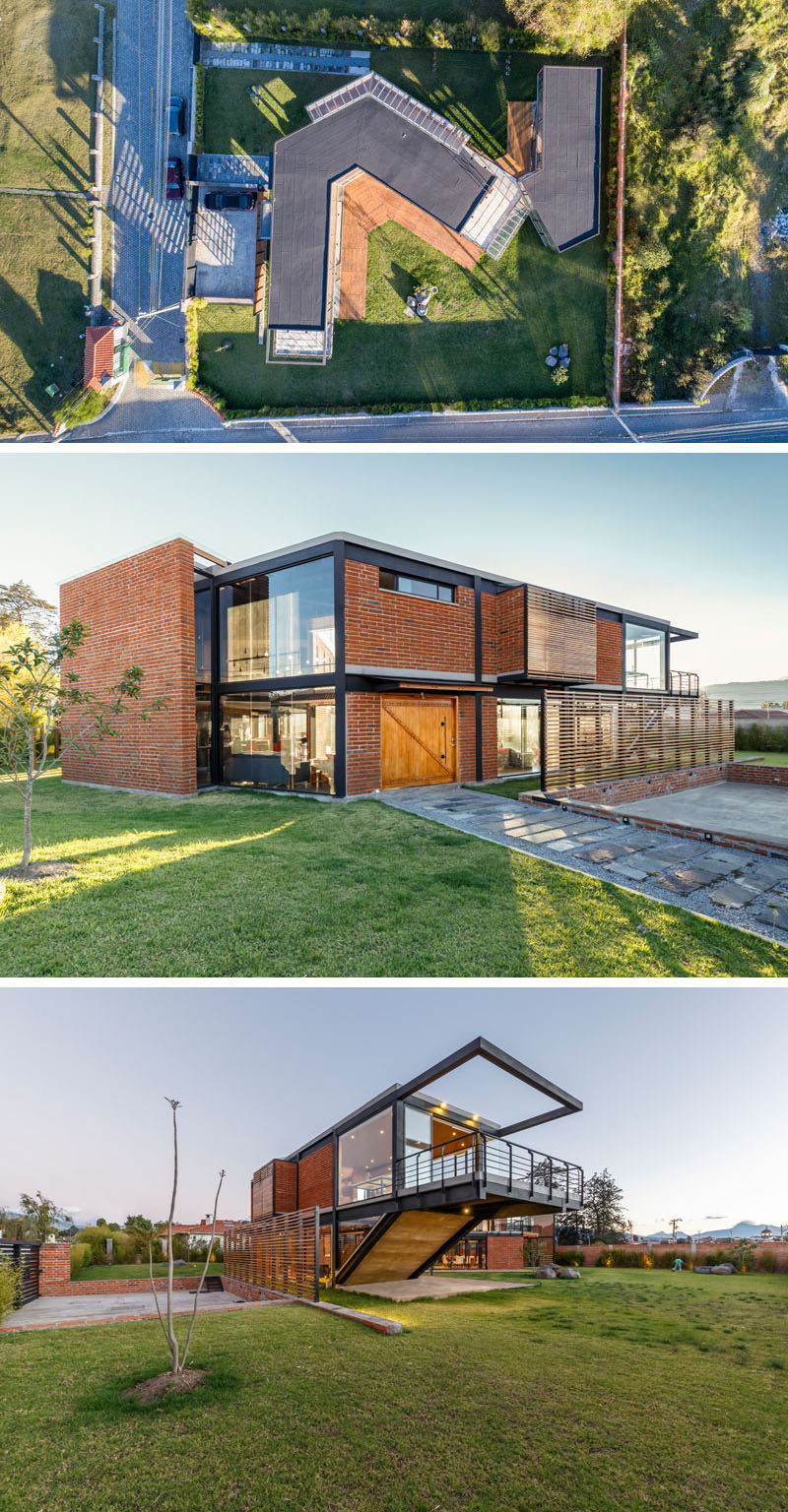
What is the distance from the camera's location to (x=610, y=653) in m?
16.6

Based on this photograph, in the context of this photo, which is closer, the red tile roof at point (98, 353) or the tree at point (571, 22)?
the tree at point (571, 22)

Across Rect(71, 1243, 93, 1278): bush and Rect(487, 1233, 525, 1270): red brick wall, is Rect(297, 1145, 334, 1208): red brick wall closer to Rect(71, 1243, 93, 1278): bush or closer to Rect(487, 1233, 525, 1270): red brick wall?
Rect(71, 1243, 93, 1278): bush

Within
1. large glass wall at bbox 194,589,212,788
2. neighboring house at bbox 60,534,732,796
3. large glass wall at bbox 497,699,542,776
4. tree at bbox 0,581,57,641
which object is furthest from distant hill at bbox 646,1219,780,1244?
tree at bbox 0,581,57,641

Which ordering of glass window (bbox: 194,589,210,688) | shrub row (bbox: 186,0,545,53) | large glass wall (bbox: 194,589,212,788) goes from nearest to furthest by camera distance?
shrub row (bbox: 186,0,545,53), large glass wall (bbox: 194,589,212,788), glass window (bbox: 194,589,210,688)

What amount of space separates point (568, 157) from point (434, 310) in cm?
279

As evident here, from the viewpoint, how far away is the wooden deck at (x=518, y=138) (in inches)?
325

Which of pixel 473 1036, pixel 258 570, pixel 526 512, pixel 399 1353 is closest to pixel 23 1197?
pixel 399 1353

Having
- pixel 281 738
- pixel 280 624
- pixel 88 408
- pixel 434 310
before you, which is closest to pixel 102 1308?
pixel 281 738

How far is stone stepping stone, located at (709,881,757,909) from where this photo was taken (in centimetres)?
524

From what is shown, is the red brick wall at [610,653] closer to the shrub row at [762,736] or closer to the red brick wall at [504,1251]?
the shrub row at [762,736]

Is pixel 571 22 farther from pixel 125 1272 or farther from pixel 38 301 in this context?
pixel 125 1272

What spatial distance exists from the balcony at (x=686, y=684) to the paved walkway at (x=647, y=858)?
420 inches

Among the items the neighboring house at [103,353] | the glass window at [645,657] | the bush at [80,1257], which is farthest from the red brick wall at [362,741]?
the glass window at [645,657]

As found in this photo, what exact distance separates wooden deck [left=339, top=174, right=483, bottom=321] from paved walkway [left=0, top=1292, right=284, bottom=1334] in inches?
522
